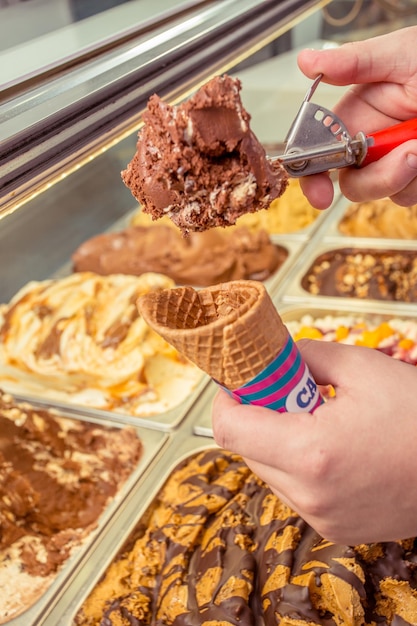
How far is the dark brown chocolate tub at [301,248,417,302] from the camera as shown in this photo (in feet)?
8.91

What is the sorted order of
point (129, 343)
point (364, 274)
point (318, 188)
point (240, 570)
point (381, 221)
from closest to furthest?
point (240, 570), point (318, 188), point (129, 343), point (364, 274), point (381, 221)

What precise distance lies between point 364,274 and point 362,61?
1.31 m

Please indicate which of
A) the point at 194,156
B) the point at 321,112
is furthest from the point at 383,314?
the point at 194,156

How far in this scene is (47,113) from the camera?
1183 mm

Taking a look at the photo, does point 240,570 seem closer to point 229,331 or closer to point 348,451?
point 348,451

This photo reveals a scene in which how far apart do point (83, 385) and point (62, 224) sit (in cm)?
101

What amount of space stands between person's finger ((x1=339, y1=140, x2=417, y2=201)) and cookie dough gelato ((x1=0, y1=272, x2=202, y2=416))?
39.8 inches

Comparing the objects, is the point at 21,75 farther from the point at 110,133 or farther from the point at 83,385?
the point at 83,385

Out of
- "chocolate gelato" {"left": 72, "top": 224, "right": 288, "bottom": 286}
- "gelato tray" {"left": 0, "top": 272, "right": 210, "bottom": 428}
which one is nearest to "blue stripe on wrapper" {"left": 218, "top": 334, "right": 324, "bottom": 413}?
"gelato tray" {"left": 0, "top": 272, "right": 210, "bottom": 428}

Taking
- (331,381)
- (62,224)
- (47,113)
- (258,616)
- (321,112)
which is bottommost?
(258,616)

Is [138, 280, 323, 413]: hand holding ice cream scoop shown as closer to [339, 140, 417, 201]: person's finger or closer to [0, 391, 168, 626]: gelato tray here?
[339, 140, 417, 201]: person's finger

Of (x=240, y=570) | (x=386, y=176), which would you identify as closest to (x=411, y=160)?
(x=386, y=176)

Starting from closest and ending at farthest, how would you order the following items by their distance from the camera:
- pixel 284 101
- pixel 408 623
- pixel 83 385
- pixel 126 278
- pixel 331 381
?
pixel 331 381 < pixel 408 623 < pixel 83 385 < pixel 126 278 < pixel 284 101

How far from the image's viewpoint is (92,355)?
7.87ft
